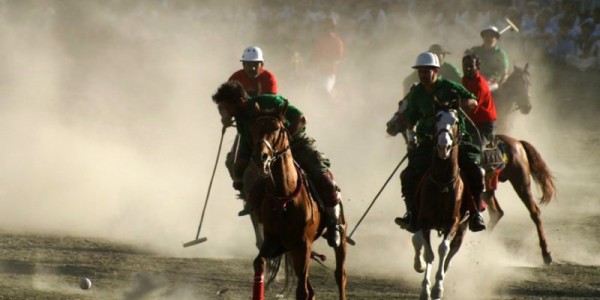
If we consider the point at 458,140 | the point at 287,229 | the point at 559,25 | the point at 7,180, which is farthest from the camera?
the point at 559,25

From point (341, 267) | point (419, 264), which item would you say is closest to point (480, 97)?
point (419, 264)

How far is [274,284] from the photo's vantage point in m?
16.8

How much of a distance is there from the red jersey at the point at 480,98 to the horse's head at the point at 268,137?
5.59 metres

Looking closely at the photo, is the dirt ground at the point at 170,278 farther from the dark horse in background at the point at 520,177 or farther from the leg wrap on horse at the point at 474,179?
the leg wrap on horse at the point at 474,179

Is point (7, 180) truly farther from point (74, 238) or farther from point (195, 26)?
point (195, 26)

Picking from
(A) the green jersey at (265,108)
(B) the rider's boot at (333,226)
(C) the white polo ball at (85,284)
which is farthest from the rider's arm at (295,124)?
(C) the white polo ball at (85,284)

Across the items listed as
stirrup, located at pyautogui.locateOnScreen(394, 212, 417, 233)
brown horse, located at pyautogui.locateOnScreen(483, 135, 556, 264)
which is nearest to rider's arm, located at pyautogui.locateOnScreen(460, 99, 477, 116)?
stirrup, located at pyautogui.locateOnScreen(394, 212, 417, 233)

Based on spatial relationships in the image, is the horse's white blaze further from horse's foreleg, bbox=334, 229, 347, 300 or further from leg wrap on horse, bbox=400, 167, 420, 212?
horse's foreleg, bbox=334, 229, 347, 300

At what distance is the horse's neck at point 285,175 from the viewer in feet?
43.1

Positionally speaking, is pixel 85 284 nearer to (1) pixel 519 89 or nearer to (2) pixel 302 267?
(2) pixel 302 267

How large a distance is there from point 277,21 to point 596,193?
77.7 ft

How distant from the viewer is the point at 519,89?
24.0m

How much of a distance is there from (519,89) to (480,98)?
565cm

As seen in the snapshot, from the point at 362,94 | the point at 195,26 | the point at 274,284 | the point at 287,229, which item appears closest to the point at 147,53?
the point at 195,26
